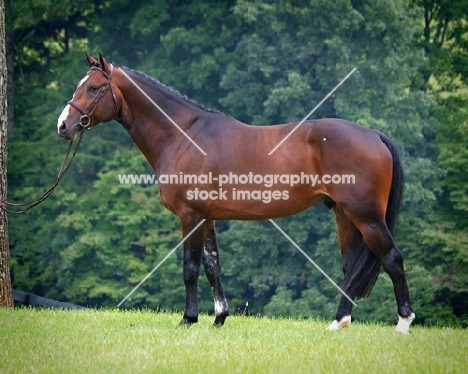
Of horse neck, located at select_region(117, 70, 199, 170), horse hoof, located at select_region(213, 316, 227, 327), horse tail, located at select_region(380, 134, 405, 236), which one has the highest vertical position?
horse neck, located at select_region(117, 70, 199, 170)

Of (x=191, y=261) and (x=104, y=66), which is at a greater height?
(x=104, y=66)

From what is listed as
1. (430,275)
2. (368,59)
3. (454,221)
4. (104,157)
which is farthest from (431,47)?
(104,157)

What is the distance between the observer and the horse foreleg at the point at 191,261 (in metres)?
7.67

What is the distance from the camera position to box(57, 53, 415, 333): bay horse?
24.6ft

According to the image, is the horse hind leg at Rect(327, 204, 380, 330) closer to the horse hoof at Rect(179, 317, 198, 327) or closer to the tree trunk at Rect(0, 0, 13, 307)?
the horse hoof at Rect(179, 317, 198, 327)

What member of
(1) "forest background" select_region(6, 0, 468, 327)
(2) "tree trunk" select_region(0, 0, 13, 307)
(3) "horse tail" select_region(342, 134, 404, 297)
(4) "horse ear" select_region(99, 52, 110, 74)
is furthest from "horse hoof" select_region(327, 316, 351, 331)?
(1) "forest background" select_region(6, 0, 468, 327)

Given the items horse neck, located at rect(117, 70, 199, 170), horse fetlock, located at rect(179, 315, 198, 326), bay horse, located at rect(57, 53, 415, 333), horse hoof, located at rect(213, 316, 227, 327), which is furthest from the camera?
horse neck, located at rect(117, 70, 199, 170)

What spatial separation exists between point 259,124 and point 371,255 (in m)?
13.9

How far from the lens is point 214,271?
8.06m

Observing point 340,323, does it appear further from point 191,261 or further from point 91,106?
point 91,106

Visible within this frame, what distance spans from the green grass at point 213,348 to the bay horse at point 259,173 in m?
0.56

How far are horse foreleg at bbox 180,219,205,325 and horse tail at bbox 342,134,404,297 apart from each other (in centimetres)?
161

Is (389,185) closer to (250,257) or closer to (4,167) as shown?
(4,167)

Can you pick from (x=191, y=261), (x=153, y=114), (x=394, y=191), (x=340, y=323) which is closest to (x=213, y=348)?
(x=191, y=261)
